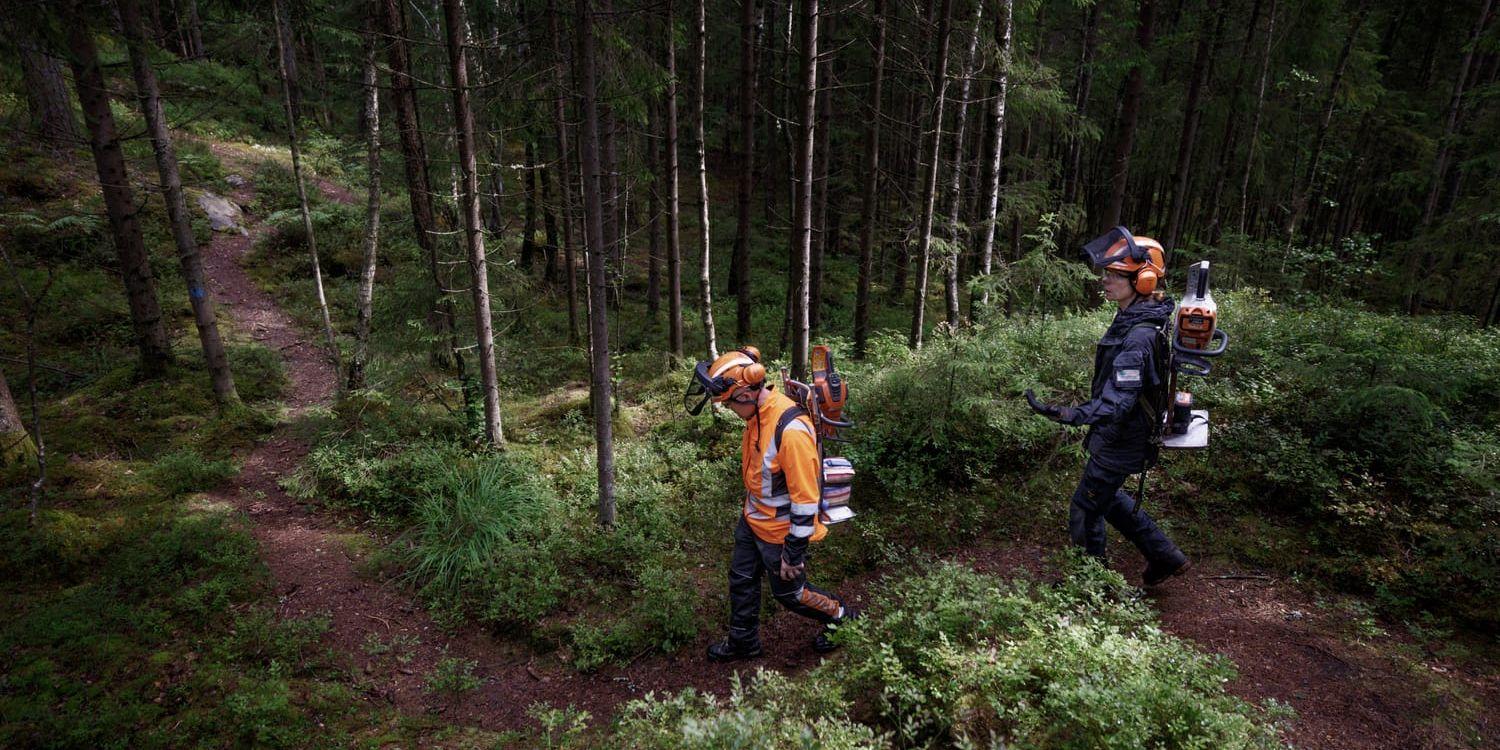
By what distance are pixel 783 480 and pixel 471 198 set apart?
538 centimetres

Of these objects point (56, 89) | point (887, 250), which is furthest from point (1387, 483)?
point (56, 89)

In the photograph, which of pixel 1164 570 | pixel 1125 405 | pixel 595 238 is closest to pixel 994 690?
pixel 1125 405

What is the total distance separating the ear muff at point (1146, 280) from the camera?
483cm

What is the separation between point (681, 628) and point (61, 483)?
8142 millimetres

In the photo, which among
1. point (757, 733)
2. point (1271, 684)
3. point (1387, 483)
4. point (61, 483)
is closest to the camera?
point (757, 733)

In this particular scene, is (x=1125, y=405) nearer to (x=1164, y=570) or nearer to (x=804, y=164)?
(x=1164, y=570)

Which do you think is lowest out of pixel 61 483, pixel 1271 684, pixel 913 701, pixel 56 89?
pixel 61 483

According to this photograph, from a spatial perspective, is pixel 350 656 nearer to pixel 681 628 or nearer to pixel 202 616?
pixel 202 616

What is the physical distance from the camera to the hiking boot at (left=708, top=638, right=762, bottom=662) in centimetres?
549

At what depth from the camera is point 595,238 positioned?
6.43m

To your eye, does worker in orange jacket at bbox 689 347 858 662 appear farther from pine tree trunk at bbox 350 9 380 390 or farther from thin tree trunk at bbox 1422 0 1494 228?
thin tree trunk at bbox 1422 0 1494 228

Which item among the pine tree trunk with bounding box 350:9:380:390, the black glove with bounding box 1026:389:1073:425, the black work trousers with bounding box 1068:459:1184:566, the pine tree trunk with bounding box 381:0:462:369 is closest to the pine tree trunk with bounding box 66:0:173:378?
the pine tree trunk with bounding box 350:9:380:390

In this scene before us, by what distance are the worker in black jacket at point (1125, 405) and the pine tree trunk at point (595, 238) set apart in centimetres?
441

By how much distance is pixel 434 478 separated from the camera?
320 inches
